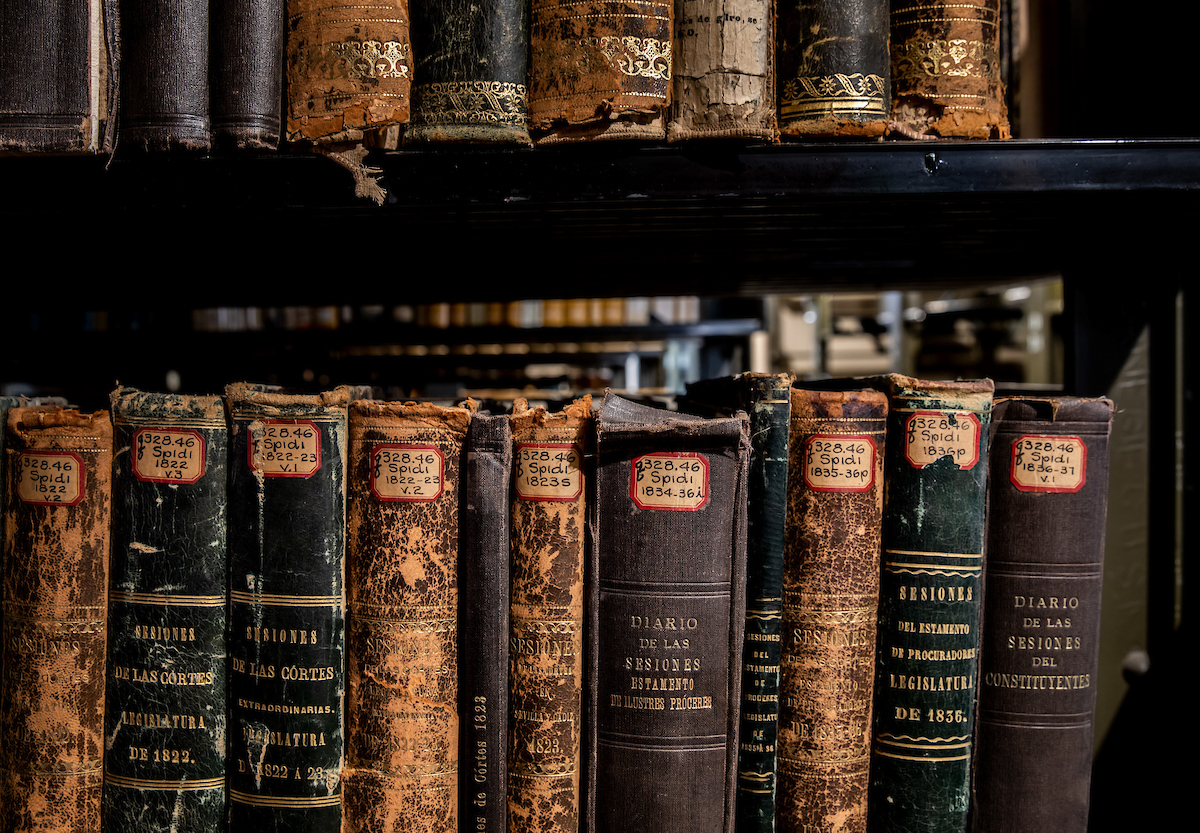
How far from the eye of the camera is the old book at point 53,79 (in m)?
0.49

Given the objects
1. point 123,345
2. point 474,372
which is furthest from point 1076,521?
point 474,372

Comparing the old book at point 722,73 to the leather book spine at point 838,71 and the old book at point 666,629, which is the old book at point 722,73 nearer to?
the leather book spine at point 838,71

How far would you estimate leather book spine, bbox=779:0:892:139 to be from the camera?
0.48 metres

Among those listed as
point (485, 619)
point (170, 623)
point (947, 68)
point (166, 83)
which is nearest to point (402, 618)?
point (485, 619)

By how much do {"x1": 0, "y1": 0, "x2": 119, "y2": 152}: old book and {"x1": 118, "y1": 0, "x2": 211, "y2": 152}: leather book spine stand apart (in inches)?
0.7

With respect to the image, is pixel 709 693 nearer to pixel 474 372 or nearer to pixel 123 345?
pixel 123 345

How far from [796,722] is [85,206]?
0.62 meters

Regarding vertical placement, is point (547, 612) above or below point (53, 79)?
below

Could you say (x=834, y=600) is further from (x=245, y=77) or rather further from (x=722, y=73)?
(x=245, y=77)

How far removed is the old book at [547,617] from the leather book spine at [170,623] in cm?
22

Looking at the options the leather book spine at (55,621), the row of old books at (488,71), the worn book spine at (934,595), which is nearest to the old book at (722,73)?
the row of old books at (488,71)

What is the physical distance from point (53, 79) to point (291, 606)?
0.41 m

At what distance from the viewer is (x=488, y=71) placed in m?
0.49

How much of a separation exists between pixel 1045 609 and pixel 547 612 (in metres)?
0.36
